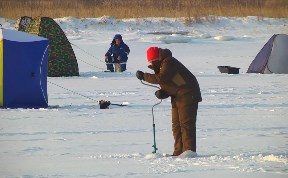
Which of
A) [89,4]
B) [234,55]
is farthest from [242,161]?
[89,4]

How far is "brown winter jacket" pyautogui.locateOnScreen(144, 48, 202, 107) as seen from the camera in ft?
35.1

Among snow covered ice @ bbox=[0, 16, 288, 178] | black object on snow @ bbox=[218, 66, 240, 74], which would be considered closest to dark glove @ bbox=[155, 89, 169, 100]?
snow covered ice @ bbox=[0, 16, 288, 178]

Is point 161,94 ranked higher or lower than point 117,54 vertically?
higher

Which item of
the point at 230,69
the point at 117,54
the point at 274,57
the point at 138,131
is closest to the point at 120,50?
the point at 117,54

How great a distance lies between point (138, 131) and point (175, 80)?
8.53 feet

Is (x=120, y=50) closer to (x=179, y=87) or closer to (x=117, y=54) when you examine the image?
(x=117, y=54)

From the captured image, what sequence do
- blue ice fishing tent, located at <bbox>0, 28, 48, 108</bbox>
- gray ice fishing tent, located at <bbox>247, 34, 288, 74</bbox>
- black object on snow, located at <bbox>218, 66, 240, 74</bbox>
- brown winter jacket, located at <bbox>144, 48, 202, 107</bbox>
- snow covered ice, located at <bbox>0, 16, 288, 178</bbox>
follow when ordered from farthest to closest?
black object on snow, located at <bbox>218, 66, 240, 74</bbox> → gray ice fishing tent, located at <bbox>247, 34, 288, 74</bbox> → blue ice fishing tent, located at <bbox>0, 28, 48, 108</bbox> → brown winter jacket, located at <bbox>144, 48, 202, 107</bbox> → snow covered ice, located at <bbox>0, 16, 288, 178</bbox>

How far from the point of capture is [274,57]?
24.5 metres

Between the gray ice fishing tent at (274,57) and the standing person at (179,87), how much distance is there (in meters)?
13.9

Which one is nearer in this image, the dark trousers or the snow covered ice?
the snow covered ice

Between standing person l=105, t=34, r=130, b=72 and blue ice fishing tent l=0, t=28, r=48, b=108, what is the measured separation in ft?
25.6

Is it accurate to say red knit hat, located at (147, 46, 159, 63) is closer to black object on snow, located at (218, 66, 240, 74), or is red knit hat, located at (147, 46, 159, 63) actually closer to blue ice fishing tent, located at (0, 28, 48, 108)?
blue ice fishing tent, located at (0, 28, 48, 108)

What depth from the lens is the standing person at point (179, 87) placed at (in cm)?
1072

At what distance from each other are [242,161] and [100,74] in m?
15.0
